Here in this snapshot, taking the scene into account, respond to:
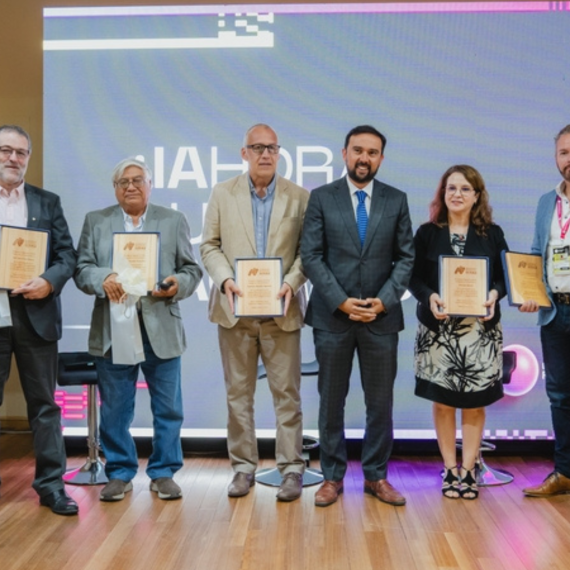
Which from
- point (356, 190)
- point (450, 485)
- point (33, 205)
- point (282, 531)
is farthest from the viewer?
point (450, 485)

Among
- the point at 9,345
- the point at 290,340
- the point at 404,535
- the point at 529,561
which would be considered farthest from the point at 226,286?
the point at 529,561

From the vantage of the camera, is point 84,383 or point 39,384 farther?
point 84,383

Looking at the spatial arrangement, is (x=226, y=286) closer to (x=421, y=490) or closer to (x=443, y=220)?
(x=443, y=220)

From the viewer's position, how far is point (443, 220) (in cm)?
373

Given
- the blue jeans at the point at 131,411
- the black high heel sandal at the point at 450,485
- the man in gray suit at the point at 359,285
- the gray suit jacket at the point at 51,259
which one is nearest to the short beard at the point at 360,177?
the man in gray suit at the point at 359,285

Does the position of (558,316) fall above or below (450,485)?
above

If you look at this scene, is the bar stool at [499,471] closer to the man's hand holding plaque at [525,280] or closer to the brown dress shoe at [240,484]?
the man's hand holding plaque at [525,280]

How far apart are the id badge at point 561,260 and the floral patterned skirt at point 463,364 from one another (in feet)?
1.37

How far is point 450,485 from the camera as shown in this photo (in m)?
3.71

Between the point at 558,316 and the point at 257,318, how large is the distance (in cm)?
149

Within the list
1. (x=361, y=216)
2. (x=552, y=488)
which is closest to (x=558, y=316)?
(x=552, y=488)

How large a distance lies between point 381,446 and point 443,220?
117 centimetres

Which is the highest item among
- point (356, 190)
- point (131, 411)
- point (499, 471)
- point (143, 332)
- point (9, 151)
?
point (9, 151)

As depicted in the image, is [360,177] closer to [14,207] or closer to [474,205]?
[474,205]
